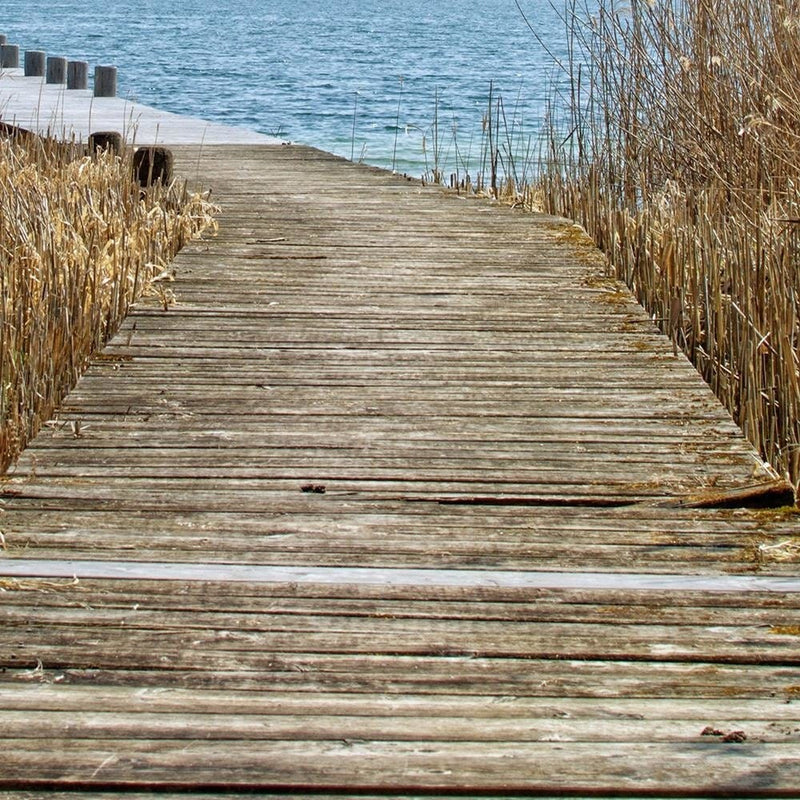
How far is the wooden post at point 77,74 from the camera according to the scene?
1497 cm

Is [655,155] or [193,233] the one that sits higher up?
[655,155]

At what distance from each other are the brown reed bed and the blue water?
2.63 m

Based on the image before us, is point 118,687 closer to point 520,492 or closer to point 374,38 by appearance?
point 520,492

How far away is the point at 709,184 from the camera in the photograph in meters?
6.64

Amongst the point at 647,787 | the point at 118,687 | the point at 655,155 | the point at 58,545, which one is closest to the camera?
the point at 647,787

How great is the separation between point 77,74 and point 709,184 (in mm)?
10128

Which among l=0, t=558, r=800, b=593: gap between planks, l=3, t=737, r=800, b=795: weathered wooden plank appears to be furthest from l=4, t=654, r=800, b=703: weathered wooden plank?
l=0, t=558, r=800, b=593: gap between planks

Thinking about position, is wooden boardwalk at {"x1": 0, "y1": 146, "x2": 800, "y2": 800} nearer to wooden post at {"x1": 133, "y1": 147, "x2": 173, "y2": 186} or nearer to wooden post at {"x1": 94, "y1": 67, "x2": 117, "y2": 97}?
wooden post at {"x1": 133, "y1": 147, "x2": 173, "y2": 186}

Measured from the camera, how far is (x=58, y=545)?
9.12ft

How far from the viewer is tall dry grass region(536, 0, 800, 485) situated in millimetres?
4070

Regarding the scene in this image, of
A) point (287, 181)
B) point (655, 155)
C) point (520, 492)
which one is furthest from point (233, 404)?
point (287, 181)

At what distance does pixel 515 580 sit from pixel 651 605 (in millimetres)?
265

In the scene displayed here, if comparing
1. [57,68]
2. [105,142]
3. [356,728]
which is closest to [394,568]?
[356,728]

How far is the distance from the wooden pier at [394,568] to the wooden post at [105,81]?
9556mm
